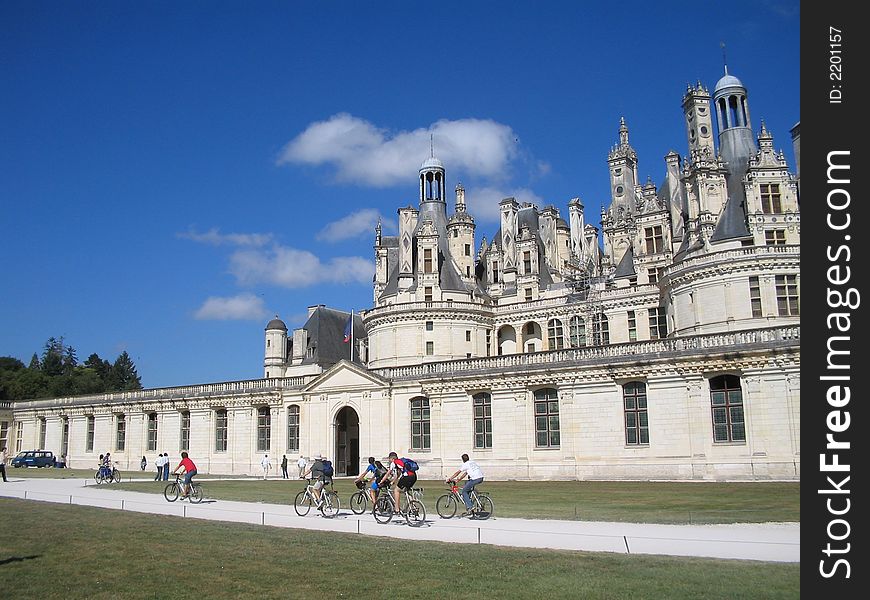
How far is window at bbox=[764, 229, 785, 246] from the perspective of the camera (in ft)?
130

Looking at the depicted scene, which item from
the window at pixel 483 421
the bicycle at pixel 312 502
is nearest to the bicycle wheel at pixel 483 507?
the bicycle at pixel 312 502

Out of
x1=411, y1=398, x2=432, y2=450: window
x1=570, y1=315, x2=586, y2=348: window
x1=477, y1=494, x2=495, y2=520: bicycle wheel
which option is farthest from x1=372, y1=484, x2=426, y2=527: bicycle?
x1=570, y1=315, x2=586, y2=348: window

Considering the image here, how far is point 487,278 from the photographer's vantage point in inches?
2314

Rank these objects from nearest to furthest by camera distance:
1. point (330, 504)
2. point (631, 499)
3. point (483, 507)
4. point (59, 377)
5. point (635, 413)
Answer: point (483, 507), point (330, 504), point (631, 499), point (635, 413), point (59, 377)

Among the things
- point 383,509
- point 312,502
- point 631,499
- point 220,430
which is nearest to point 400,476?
point 383,509

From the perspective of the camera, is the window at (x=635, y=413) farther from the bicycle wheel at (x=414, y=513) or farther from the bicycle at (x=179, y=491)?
the bicycle at (x=179, y=491)

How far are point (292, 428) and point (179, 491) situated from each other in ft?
71.3

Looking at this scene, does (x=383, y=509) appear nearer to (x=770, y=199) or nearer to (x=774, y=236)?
(x=774, y=236)

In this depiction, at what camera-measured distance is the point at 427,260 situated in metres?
54.7

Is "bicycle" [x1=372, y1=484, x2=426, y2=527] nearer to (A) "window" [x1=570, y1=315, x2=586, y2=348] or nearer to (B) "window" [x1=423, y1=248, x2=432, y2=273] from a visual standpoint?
(A) "window" [x1=570, y1=315, x2=586, y2=348]
